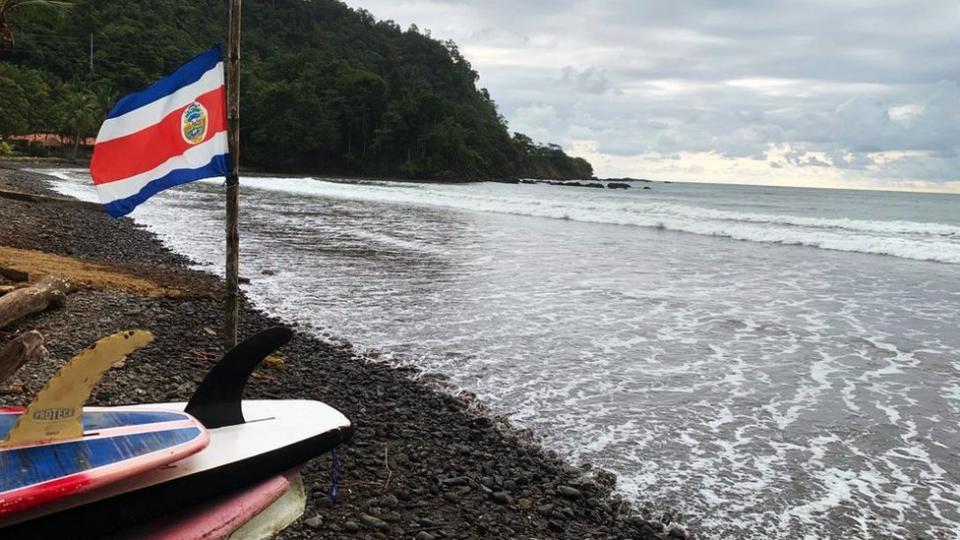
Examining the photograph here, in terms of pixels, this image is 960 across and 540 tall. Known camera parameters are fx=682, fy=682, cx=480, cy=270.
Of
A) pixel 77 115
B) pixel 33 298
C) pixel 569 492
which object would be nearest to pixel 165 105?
pixel 33 298

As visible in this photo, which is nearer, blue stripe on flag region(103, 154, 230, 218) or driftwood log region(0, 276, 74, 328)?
blue stripe on flag region(103, 154, 230, 218)

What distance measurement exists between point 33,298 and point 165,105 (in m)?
3.69

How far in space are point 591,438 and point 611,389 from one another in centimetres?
148

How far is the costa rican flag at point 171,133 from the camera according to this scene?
217 inches

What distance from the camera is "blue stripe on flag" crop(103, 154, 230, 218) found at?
18.0ft

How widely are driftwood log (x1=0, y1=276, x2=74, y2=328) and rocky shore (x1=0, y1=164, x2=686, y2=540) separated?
134 millimetres

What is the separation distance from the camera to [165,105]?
5.55m

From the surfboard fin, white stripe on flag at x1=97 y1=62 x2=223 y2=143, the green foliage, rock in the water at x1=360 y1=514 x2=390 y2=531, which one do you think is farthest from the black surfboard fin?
the green foliage

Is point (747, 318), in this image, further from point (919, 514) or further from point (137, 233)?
point (137, 233)

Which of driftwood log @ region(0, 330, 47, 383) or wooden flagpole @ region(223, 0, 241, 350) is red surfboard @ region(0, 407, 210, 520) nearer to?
driftwood log @ region(0, 330, 47, 383)

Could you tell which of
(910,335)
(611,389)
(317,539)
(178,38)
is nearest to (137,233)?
(611,389)

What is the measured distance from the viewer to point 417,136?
100000mm

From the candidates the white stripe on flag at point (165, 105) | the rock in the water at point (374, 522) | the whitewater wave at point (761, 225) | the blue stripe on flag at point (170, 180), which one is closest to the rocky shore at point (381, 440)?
the rock in the water at point (374, 522)

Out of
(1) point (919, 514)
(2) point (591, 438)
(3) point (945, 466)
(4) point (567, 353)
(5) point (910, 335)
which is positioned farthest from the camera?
(5) point (910, 335)
